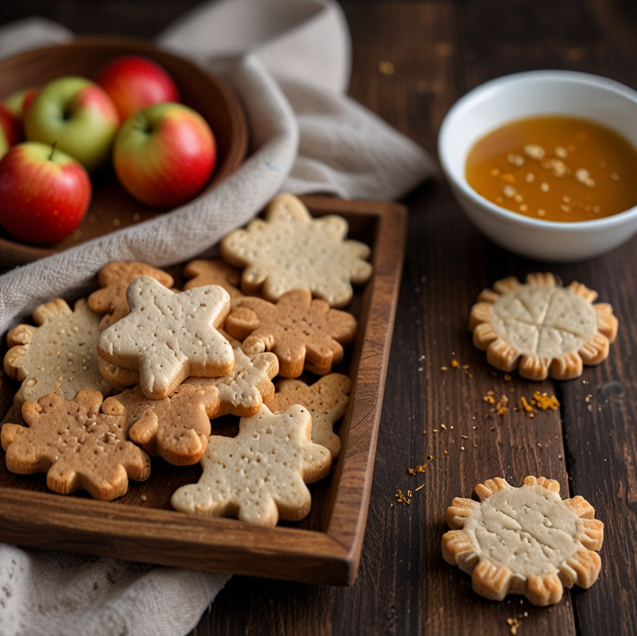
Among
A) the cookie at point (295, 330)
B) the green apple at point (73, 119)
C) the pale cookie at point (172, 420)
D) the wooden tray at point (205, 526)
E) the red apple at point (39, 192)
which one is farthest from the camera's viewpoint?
the green apple at point (73, 119)

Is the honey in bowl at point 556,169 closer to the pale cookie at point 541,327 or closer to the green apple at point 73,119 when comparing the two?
the pale cookie at point 541,327

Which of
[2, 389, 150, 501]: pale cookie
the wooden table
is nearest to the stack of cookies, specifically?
[2, 389, 150, 501]: pale cookie

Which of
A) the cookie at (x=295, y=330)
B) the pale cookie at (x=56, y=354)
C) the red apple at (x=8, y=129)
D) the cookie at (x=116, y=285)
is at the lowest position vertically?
the pale cookie at (x=56, y=354)

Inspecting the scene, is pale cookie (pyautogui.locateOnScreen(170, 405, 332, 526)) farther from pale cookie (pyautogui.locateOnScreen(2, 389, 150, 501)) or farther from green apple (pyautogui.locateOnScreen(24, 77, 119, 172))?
green apple (pyautogui.locateOnScreen(24, 77, 119, 172))

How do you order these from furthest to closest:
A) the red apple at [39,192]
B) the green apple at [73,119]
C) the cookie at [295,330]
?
the green apple at [73,119]
the red apple at [39,192]
the cookie at [295,330]

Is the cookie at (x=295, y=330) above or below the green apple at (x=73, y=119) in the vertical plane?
below

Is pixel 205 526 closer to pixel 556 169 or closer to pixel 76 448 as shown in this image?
pixel 76 448

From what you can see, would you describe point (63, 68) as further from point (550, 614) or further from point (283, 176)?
point (550, 614)

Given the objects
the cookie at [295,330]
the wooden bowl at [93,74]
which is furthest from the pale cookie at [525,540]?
the wooden bowl at [93,74]
